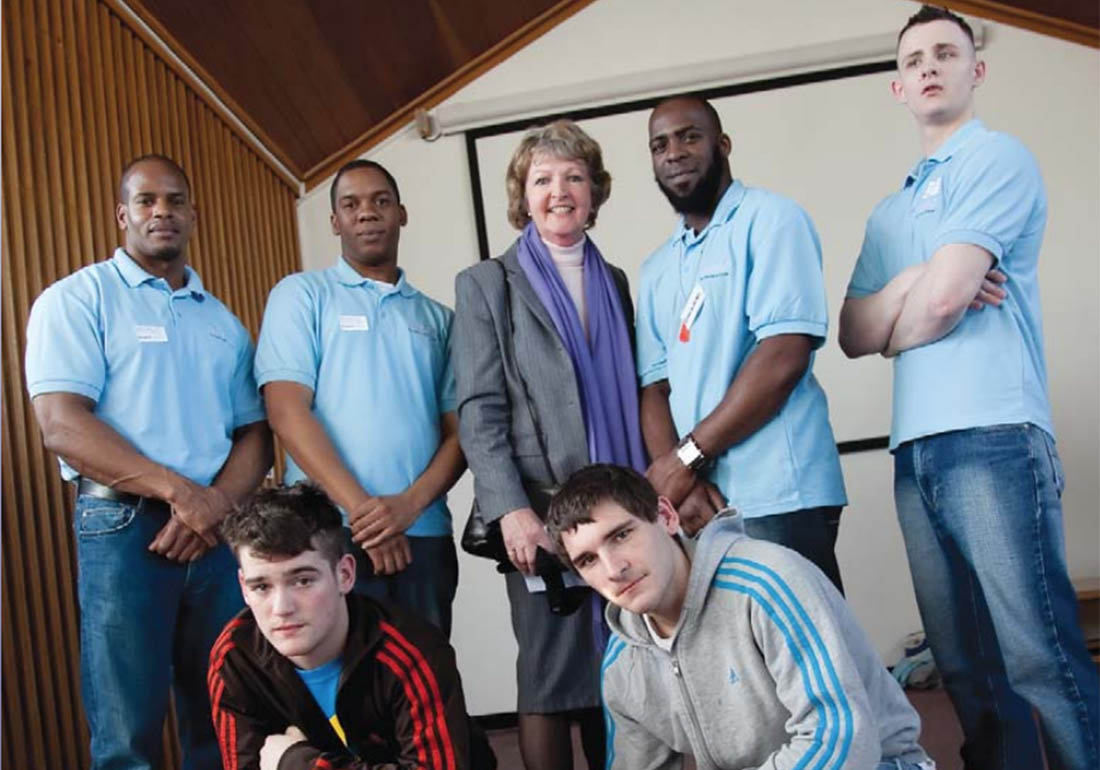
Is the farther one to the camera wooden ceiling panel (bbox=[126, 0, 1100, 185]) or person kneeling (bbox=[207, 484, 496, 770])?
wooden ceiling panel (bbox=[126, 0, 1100, 185])

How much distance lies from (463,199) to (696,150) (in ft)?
9.53

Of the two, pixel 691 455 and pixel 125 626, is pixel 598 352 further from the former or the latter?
pixel 125 626

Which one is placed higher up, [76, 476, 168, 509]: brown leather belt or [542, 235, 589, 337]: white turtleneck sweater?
[542, 235, 589, 337]: white turtleneck sweater

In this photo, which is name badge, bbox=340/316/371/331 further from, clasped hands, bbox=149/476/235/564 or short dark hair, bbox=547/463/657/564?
short dark hair, bbox=547/463/657/564

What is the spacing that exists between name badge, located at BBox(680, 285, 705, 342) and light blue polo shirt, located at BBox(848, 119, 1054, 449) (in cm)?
42

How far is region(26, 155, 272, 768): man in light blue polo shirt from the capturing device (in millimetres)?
2254

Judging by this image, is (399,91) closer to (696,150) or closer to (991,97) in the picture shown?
(991,97)

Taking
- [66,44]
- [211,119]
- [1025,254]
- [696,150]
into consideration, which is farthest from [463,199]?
[1025,254]

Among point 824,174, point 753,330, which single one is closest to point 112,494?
point 753,330

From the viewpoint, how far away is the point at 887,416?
4844mm

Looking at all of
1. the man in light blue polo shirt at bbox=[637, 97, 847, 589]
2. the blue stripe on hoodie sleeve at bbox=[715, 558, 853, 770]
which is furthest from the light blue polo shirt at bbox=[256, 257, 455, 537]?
the blue stripe on hoodie sleeve at bbox=[715, 558, 853, 770]

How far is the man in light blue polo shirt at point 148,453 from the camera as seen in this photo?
7.39 ft

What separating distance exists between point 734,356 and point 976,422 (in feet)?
1.53

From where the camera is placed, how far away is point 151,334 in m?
2.44
